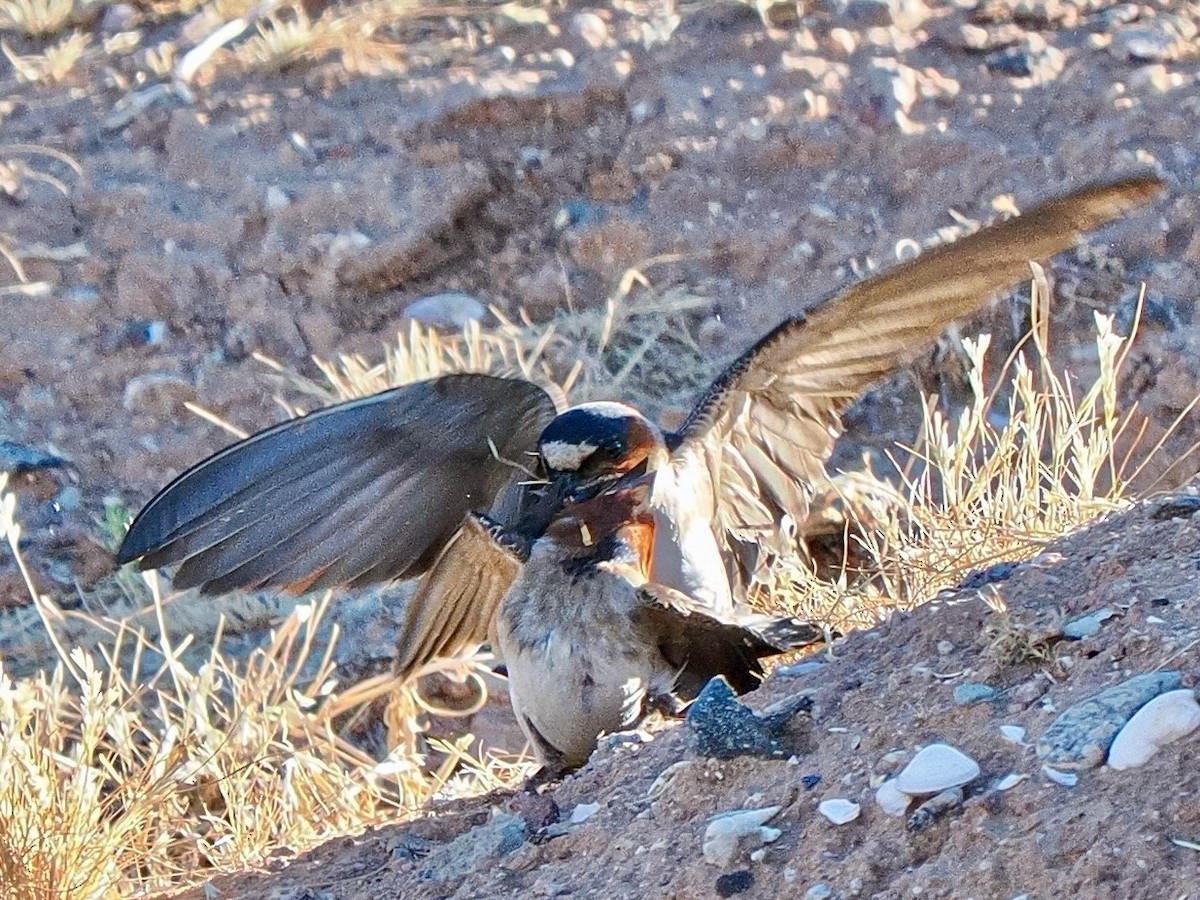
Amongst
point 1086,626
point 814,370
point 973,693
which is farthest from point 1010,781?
point 814,370

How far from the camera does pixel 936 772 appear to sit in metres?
2.80

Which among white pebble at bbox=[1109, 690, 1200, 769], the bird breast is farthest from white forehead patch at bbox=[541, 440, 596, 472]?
white pebble at bbox=[1109, 690, 1200, 769]

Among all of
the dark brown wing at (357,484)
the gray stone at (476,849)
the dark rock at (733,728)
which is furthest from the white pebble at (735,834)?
the dark brown wing at (357,484)

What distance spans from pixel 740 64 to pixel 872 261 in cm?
117

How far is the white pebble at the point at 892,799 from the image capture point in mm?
2793

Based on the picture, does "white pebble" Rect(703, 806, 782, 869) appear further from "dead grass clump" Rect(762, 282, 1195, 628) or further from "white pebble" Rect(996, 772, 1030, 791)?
"dead grass clump" Rect(762, 282, 1195, 628)

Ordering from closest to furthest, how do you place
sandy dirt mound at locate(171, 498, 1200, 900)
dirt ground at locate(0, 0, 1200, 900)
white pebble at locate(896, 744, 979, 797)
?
sandy dirt mound at locate(171, 498, 1200, 900) < white pebble at locate(896, 744, 979, 797) < dirt ground at locate(0, 0, 1200, 900)

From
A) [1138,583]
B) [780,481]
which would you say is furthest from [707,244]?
[1138,583]

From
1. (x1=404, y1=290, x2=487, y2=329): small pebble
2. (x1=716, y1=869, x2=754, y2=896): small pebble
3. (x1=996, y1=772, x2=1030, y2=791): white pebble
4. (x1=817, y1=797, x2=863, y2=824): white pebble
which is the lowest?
(x1=404, y1=290, x2=487, y2=329): small pebble

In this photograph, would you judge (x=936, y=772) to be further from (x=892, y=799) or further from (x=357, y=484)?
(x=357, y=484)

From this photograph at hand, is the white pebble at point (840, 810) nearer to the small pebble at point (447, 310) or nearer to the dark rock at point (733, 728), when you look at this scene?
the dark rock at point (733, 728)

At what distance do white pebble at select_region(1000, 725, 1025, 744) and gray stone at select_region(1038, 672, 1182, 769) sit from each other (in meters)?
0.04

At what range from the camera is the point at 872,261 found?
618 centimetres

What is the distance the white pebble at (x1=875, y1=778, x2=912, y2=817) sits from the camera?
279 cm
